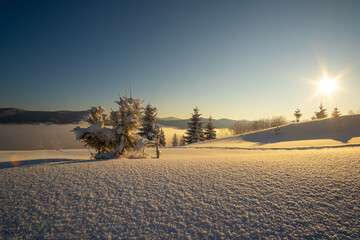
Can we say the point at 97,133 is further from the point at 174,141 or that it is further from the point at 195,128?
the point at 174,141

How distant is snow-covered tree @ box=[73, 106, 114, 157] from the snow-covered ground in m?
1.53

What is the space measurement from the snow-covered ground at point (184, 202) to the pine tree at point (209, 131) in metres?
26.6

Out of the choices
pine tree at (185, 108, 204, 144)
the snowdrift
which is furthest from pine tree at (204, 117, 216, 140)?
the snowdrift

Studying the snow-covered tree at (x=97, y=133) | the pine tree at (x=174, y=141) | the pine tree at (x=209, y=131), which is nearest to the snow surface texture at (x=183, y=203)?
the snow-covered tree at (x=97, y=133)

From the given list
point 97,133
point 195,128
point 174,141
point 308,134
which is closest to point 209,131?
point 195,128

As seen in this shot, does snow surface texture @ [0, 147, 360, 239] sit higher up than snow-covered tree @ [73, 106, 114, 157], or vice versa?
snow-covered tree @ [73, 106, 114, 157]

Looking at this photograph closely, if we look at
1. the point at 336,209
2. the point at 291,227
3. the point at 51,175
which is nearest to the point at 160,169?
the point at 51,175

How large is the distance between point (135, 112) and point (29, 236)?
371 cm

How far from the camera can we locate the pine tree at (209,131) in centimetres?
2944

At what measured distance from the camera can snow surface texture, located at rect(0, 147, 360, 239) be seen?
5.14ft

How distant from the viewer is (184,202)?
6.61 ft

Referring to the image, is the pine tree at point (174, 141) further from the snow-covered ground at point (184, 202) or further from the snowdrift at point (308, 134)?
the snow-covered ground at point (184, 202)

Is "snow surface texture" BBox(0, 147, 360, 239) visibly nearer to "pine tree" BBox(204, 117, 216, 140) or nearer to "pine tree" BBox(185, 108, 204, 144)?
"pine tree" BBox(185, 108, 204, 144)

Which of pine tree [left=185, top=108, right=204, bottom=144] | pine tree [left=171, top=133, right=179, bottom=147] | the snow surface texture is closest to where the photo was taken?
the snow surface texture
